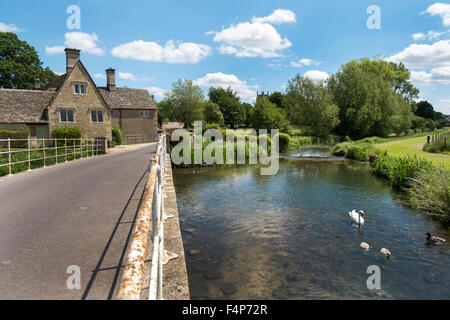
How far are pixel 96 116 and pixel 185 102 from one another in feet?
109

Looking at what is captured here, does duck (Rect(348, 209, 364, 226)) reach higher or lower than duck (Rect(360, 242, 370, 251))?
higher

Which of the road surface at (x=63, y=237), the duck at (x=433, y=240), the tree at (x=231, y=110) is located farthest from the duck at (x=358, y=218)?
the tree at (x=231, y=110)

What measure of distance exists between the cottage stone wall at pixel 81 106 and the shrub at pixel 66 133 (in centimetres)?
102

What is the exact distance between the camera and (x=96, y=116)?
3653 centimetres

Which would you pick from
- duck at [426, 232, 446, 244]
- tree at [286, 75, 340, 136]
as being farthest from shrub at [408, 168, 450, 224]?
tree at [286, 75, 340, 136]

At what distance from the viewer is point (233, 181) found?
19109mm

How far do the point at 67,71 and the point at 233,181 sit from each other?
93.6ft

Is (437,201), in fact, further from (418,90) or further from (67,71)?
(418,90)

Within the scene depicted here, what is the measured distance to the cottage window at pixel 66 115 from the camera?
111 ft

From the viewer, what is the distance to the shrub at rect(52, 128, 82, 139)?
3278 cm

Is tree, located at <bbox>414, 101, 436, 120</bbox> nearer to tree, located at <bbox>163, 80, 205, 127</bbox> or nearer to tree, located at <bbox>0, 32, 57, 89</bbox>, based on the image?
tree, located at <bbox>163, 80, 205, 127</bbox>

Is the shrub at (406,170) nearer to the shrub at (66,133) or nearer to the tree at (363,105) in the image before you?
the shrub at (66,133)

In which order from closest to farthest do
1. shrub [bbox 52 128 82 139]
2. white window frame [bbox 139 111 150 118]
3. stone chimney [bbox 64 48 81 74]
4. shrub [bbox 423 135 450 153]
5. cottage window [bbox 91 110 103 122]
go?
1. shrub [bbox 423 135 450 153]
2. shrub [bbox 52 128 82 139]
3. stone chimney [bbox 64 48 81 74]
4. cottage window [bbox 91 110 103 122]
5. white window frame [bbox 139 111 150 118]

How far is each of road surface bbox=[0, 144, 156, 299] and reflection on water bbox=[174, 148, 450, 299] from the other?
225 cm
